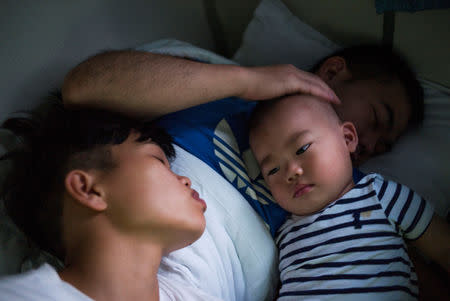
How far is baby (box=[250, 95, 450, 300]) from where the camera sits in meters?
0.96

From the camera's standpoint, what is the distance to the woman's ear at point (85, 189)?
0.77m

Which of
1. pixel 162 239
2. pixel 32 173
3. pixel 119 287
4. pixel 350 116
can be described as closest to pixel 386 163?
pixel 350 116

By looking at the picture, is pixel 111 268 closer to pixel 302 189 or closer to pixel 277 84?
pixel 302 189

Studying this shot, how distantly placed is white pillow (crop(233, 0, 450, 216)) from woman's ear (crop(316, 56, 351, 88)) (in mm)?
171

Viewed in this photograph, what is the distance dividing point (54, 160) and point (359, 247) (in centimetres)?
84

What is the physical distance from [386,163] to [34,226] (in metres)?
1.16

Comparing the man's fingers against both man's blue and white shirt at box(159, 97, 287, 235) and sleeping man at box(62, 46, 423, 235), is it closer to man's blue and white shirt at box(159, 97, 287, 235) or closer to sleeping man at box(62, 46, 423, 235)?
sleeping man at box(62, 46, 423, 235)

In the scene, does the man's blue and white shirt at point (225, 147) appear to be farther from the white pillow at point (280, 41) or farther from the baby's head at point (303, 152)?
the white pillow at point (280, 41)

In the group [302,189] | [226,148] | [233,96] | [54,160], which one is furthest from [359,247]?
[54,160]

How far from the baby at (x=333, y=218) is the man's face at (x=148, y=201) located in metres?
0.33

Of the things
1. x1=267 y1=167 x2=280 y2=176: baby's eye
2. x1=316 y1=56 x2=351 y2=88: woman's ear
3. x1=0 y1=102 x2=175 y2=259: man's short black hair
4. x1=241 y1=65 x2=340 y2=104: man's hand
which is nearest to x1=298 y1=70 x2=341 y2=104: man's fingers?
x1=241 y1=65 x2=340 y2=104: man's hand

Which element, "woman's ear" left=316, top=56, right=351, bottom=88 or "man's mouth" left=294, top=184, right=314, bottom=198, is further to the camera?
"woman's ear" left=316, top=56, right=351, bottom=88

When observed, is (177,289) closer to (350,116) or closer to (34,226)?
(34,226)

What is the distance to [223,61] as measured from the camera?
1390mm
